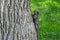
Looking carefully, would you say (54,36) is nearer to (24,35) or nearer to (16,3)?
(24,35)

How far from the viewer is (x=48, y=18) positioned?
203 inches

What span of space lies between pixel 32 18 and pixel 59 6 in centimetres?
231

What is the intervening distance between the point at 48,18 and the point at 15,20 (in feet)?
7.23

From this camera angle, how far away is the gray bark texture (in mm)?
2922

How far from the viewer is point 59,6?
216 inches

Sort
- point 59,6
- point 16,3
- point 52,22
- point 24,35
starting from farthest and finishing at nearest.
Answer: point 59,6 < point 52,22 < point 24,35 < point 16,3

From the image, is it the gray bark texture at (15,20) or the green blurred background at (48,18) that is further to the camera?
the green blurred background at (48,18)

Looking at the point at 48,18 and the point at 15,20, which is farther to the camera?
the point at 48,18

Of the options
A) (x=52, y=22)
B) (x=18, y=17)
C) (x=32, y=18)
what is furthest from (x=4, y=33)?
(x=52, y=22)

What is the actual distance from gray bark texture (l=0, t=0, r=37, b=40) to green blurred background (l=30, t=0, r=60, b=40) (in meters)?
1.44

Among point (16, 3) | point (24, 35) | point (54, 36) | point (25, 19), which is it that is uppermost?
point (16, 3)

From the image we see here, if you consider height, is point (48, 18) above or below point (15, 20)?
below

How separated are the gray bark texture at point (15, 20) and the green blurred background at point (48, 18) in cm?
144

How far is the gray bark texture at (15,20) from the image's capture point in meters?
2.92
